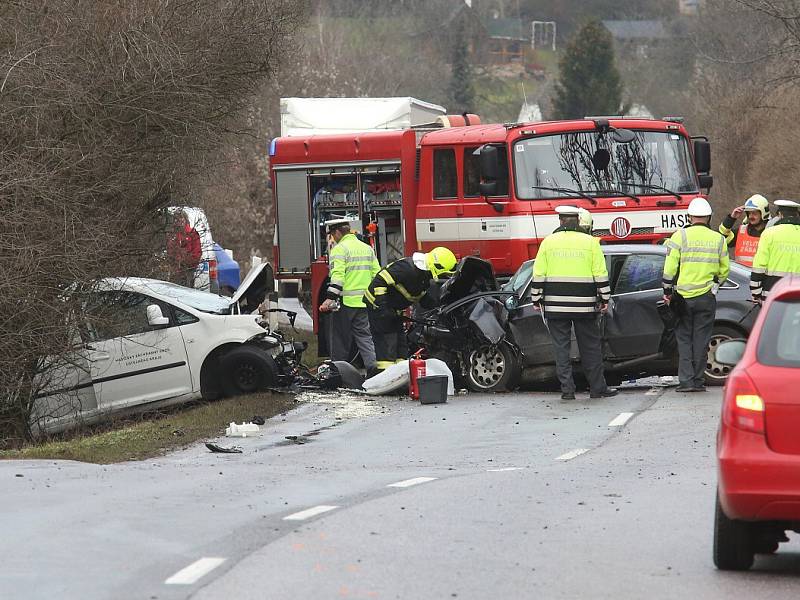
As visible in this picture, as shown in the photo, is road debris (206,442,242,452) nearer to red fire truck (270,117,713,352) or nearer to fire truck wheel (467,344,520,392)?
fire truck wheel (467,344,520,392)

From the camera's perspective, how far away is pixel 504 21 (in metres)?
134

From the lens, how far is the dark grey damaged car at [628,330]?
1648 centimetres

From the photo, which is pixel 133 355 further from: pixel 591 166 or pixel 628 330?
pixel 591 166

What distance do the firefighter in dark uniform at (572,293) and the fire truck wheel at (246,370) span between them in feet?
9.58

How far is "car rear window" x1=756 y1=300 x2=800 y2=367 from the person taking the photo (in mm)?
7305

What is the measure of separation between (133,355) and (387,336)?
331 centimetres

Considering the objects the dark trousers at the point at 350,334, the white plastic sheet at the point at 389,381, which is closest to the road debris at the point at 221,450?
the white plastic sheet at the point at 389,381

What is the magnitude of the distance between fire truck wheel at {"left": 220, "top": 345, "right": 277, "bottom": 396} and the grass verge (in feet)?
0.43

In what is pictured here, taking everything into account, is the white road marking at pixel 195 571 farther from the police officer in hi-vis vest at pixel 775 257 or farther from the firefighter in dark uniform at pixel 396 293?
the firefighter in dark uniform at pixel 396 293

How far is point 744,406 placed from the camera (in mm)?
7234

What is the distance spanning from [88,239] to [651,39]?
112535 millimetres

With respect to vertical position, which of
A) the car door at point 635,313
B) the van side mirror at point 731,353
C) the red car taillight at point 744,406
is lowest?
the car door at point 635,313

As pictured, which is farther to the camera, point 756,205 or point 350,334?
point 350,334

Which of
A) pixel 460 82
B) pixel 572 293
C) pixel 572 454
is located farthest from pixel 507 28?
pixel 572 454
